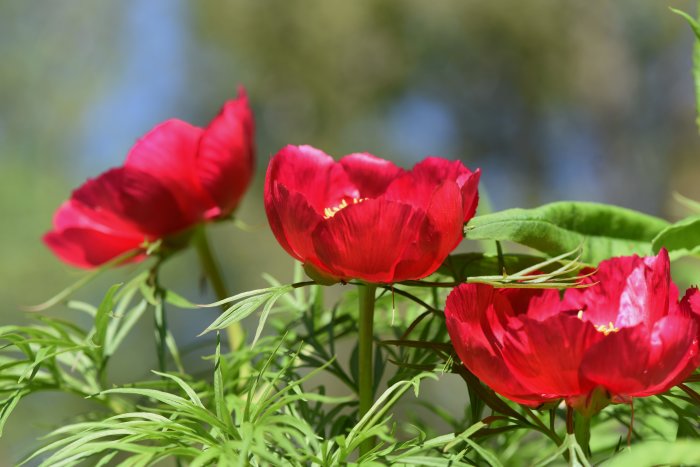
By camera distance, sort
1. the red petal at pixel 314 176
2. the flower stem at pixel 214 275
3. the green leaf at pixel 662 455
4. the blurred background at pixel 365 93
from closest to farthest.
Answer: the green leaf at pixel 662 455 → the red petal at pixel 314 176 → the flower stem at pixel 214 275 → the blurred background at pixel 365 93

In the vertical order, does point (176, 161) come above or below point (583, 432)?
above

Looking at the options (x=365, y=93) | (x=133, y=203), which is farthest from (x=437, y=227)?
(x=365, y=93)

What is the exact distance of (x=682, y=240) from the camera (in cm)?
34

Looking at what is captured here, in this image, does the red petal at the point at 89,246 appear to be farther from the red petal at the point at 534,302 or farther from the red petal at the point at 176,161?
the red petal at the point at 534,302

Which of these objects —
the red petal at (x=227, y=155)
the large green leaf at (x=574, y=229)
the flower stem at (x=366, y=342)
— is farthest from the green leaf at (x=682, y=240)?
the red petal at (x=227, y=155)

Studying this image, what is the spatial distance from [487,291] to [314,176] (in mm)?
98

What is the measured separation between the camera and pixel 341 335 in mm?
416

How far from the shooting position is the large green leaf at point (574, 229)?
0.97 ft

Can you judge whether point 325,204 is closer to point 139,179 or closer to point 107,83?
point 139,179

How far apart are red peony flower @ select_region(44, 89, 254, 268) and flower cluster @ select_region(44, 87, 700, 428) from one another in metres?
0.13

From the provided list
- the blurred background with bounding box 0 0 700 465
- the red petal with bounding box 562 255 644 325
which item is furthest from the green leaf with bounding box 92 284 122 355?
the blurred background with bounding box 0 0 700 465

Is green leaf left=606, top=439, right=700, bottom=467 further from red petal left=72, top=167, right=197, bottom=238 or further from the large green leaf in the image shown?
red petal left=72, top=167, right=197, bottom=238

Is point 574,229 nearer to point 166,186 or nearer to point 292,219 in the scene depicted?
point 292,219

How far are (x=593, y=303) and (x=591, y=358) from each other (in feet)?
0.21
